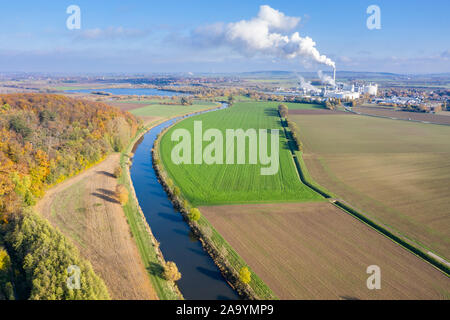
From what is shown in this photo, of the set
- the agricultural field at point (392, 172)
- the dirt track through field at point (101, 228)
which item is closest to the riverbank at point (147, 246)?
the dirt track through field at point (101, 228)

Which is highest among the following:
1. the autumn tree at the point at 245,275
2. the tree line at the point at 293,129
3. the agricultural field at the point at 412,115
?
the agricultural field at the point at 412,115

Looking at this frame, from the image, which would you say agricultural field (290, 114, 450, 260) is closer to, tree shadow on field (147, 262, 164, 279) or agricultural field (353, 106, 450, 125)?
agricultural field (353, 106, 450, 125)

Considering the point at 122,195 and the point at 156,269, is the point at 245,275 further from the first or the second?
the point at 122,195

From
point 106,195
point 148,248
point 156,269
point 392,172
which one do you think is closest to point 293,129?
point 392,172

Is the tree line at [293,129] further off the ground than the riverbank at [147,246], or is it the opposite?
the tree line at [293,129]

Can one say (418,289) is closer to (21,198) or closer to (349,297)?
(349,297)

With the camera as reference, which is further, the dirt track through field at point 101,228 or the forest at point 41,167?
the dirt track through field at point 101,228

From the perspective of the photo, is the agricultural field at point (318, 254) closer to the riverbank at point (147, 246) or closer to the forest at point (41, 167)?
the riverbank at point (147, 246)
